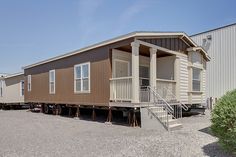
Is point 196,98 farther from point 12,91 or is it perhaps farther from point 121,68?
point 12,91

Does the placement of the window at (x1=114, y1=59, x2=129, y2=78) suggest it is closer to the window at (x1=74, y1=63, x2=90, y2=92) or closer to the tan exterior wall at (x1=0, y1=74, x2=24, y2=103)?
the window at (x1=74, y1=63, x2=90, y2=92)

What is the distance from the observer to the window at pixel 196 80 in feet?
45.0

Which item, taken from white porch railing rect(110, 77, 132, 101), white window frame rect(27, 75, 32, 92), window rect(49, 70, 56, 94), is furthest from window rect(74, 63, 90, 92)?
white window frame rect(27, 75, 32, 92)

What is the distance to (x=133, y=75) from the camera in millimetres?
9742

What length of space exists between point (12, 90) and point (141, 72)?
50.4ft

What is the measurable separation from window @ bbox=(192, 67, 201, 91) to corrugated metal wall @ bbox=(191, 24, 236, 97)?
5.48m

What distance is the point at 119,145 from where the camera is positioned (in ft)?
20.5

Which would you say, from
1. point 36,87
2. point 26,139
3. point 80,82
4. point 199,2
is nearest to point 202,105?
point 199,2

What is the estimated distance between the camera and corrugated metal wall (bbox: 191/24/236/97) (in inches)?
712

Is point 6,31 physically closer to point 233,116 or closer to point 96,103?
point 96,103

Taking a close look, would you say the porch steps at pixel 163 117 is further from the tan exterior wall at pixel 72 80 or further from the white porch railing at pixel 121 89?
the tan exterior wall at pixel 72 80

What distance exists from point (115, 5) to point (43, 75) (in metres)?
8.54

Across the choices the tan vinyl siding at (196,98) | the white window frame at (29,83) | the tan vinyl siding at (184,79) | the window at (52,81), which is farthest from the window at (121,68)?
the white window frame at (29,83)

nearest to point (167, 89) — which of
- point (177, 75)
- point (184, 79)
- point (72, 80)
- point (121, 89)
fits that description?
point (177, 75)
